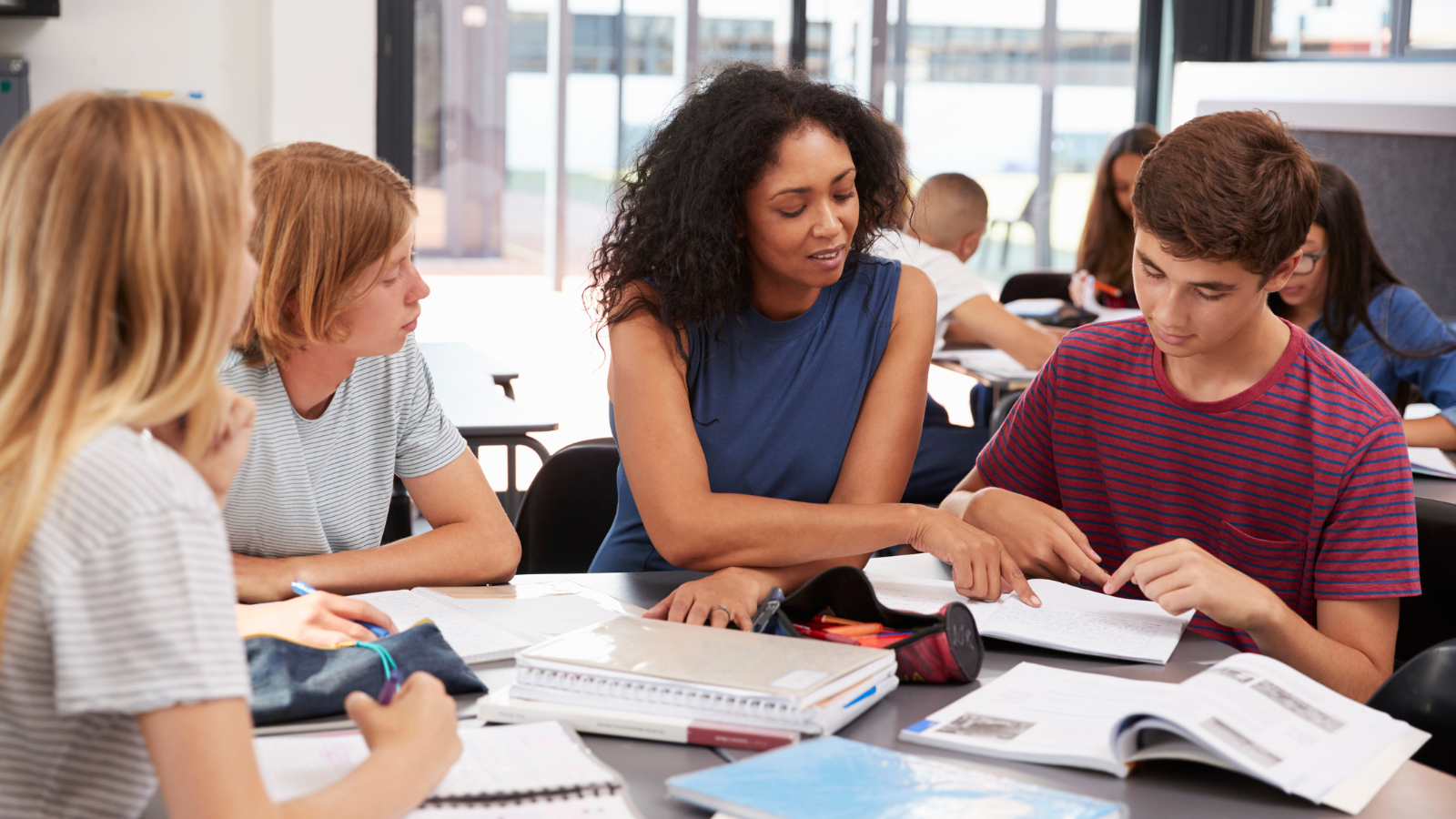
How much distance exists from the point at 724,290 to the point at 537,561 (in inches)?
24.3

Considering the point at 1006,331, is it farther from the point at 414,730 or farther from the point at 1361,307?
the point at 414,730

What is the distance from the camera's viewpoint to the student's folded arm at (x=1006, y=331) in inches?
136

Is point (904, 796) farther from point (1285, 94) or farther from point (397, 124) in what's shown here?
point (1285, 94)

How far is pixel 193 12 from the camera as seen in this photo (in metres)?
4.47

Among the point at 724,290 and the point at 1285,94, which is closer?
the point at 724,290

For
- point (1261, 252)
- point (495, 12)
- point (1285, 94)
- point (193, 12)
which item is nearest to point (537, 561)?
point (1261, 252)

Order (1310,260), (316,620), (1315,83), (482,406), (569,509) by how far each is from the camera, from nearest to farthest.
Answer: (316,620), (569,509), (1310,260), (482,406), (1315,83)

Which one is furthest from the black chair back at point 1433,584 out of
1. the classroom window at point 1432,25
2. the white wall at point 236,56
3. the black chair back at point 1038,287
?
the white wall at point 236,56

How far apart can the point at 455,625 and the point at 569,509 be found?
738mm

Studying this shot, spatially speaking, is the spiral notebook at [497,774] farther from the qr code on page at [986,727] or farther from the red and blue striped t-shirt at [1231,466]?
the red and blue striped t-shirt at [1231,466]

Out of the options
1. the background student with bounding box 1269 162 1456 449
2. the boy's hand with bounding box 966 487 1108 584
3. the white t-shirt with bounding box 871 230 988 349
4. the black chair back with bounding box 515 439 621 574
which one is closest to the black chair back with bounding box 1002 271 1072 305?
the white t-shirt with bounding box 871 230 988 349

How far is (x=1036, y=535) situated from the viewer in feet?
4.79

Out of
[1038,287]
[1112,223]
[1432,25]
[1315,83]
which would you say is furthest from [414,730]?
[1315,83]

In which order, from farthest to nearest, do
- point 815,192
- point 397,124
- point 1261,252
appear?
point 397,124, point 815,192, point 1261,252
